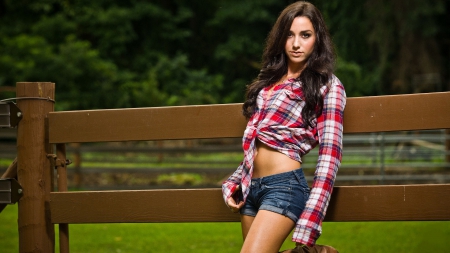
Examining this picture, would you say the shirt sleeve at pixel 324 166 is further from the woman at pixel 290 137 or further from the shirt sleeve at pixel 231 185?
the shirt sleeve at pixel 231 185

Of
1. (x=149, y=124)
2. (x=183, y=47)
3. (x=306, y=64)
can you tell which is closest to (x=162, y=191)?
(x=149, y=124)

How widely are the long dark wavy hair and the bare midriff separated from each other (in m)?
0.19

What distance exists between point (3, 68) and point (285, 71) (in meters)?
18.4

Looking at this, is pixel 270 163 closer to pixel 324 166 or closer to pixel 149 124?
pixel 324 166

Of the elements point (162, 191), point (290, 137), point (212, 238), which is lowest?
point (212, 238)

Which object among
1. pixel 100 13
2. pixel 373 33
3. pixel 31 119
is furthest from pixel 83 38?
pixel 31 119

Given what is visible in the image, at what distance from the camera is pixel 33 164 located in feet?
11.6

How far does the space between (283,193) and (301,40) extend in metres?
0.71

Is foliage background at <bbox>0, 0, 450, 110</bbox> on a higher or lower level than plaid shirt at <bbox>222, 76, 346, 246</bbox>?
higher

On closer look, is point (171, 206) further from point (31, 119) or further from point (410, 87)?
point (410, 87)

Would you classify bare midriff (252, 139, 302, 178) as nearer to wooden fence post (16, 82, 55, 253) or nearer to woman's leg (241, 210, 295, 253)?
woman's leg (241, 210, 295, 253)

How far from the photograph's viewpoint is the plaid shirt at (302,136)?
275 centimetres

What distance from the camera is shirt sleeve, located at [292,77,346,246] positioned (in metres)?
2.73

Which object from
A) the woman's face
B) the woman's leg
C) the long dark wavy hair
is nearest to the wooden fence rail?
the long dark wavy hair
